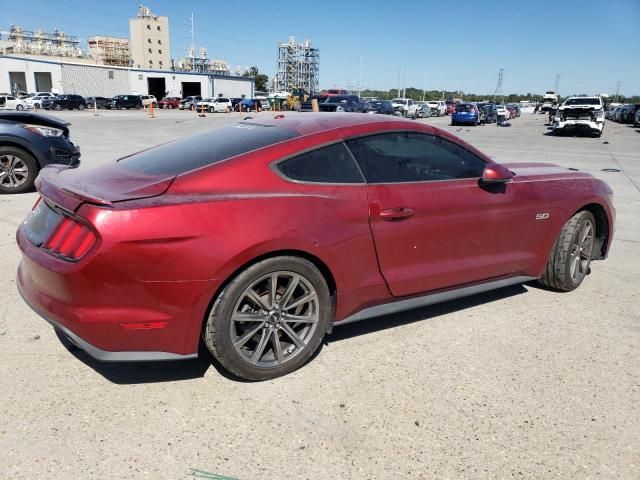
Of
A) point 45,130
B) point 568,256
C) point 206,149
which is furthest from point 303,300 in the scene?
point 45,130

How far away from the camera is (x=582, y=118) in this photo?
89.1ft

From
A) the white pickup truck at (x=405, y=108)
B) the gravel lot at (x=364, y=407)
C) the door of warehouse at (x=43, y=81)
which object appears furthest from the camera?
the door of warehouse at (x=43, y=81)

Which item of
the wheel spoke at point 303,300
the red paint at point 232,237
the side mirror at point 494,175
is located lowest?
the wheel spoke at point 303,300

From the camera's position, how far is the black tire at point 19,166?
26.6 feet

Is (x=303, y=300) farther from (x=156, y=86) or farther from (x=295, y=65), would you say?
(x=295, y=65)

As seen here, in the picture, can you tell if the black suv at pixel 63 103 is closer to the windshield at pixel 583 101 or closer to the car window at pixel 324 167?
the windshield at pixel 583 101

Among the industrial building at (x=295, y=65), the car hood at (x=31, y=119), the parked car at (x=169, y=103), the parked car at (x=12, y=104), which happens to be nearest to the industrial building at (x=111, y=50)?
the industrial building at (x=295, y=65)

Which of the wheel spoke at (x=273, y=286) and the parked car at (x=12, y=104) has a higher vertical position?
the parked car at (x=12, y=104)

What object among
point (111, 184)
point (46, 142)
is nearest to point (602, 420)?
point (111, 184)

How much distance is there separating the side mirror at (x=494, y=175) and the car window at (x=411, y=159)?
0.08 meters

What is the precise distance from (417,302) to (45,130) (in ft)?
24.2

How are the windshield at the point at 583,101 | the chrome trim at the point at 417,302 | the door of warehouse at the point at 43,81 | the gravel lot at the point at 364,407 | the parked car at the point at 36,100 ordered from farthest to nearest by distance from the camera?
the door of warehouse at the point at 43,81 < the parked car at the point at 36,100 < the windshield at the point at 583,101 < the chrome trim at the point at 417,302 < the gravel lot at the point at 364,407

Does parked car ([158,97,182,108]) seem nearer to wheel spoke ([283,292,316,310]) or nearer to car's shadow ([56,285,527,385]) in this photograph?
car's shadow ([56,285,527,385])

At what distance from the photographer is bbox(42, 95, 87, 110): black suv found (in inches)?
2041
